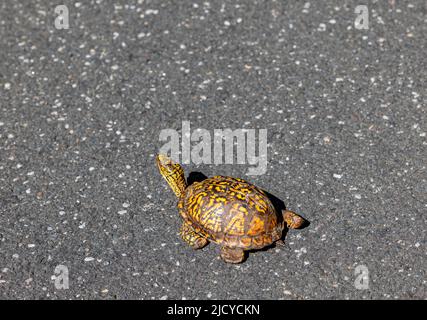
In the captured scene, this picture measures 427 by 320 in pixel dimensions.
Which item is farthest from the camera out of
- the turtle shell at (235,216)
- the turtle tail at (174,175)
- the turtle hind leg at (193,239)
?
the turtle tail at (174,175)

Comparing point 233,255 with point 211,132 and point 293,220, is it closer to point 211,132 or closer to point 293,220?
point 293,220

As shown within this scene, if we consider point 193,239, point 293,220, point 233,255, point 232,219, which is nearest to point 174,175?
point 193,239

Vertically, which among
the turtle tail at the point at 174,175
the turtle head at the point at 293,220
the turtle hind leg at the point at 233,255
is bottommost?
the turtle hind leg at the point at 233,255

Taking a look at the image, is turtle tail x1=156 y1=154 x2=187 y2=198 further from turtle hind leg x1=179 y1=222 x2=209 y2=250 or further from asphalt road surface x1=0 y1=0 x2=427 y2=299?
turtle hind leg x1=179 y1=222 x2=209 y2=250

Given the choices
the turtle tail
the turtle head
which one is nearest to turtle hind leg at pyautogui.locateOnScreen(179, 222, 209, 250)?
the turtle tail

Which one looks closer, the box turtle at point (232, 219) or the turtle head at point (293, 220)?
the box turtle at point (232, 219)

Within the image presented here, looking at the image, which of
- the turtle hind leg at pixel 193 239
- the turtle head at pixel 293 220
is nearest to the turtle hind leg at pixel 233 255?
the turtle hind leg at pixel 193 239

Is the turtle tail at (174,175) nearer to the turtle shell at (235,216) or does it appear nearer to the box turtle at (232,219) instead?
the box turtle at (232,219)
